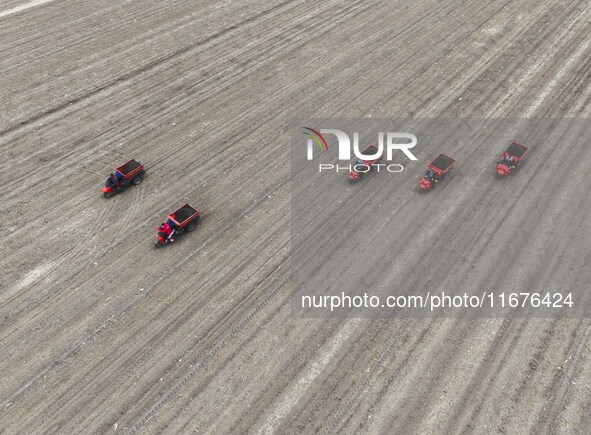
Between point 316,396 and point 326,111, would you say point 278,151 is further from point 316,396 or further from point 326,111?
point 316,396

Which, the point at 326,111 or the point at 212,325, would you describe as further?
the point at 326,111

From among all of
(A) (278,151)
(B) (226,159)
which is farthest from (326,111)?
(B) (226,159)

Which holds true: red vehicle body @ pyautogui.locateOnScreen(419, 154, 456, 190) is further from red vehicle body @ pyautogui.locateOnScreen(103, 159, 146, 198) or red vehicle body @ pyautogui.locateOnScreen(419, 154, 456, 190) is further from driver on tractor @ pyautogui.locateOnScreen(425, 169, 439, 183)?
red vehicle body @ pyautogui.locateOnScreen(103, 159, 146, 198)

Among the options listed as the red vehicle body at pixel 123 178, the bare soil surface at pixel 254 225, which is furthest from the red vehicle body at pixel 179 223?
the red vehicle body at pixel 123 178
